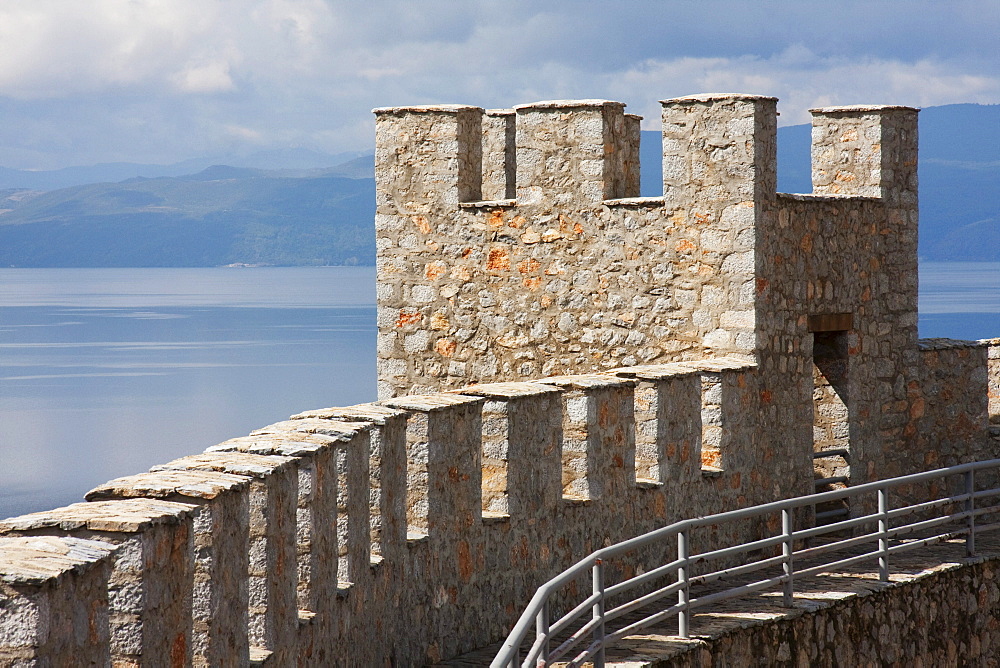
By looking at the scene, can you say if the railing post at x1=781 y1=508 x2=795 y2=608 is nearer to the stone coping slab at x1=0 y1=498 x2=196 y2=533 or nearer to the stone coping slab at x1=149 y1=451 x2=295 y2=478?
the stone coping slab at x1=149 y1=451 x2=295 y2=478

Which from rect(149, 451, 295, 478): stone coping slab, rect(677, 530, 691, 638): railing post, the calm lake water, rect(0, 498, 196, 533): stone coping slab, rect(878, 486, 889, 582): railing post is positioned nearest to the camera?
rect(0, 498, 196, 533): stone coping slab

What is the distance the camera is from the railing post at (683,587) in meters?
7.78

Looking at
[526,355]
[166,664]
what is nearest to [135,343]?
[526,355]

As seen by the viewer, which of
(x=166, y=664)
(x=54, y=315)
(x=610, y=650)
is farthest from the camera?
(x=54, y=315)

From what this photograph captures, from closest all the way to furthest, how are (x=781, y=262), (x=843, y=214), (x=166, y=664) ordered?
1. (x=166, y=664)
2. (x=781, y=262)
3. (x=843, y=214)

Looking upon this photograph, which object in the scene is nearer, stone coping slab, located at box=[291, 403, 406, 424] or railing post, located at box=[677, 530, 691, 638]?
stone coping slab, located at box=[291, 403, 406, 424]

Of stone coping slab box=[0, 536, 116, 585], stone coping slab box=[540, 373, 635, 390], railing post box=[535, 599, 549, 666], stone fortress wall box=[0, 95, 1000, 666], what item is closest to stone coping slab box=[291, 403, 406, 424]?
stone fortress wall box=[0, 95, 1000, 666]

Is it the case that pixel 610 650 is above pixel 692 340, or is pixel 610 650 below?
below

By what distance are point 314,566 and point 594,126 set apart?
17.3ft

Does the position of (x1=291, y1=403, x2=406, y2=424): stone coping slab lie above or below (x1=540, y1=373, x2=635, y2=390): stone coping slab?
above

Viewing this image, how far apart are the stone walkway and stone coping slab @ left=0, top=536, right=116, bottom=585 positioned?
A: 371 centimetres

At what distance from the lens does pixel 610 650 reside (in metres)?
7.73

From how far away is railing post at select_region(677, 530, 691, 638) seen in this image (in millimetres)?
7781

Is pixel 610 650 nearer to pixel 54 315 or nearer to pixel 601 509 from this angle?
pixel 601 509
